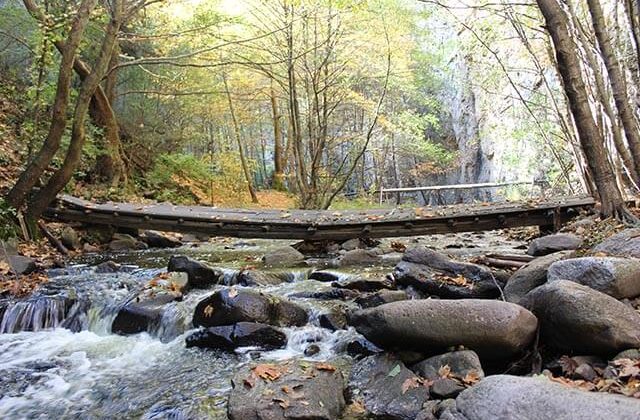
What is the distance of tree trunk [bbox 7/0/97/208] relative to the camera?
8.00 meters

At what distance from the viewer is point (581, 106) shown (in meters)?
5.77

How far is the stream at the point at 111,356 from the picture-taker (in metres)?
3.80

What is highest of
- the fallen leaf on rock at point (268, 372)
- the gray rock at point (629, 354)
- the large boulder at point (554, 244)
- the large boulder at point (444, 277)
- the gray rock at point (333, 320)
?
the large boulder at point (554, 244)

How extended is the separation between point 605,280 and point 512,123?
1572cm

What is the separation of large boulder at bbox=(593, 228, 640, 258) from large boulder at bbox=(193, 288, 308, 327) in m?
3.02

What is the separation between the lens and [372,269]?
742cm

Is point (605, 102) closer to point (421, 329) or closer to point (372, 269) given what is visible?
point (372, 269)

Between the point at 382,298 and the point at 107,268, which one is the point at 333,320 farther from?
the point at 107,268

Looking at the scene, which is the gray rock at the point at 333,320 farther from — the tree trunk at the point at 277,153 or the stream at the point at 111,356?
the tree trunk at the point at 277,153

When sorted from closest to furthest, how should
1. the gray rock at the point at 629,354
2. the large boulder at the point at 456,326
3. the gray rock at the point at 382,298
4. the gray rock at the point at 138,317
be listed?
the gray rock at the point at 629,354 → the large boulder at the point at 456,326 → the gray rock at the point at 382,298 → the gray rock at the point at 138,317

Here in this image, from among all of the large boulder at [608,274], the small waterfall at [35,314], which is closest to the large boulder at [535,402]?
the large boulder at [608,274]

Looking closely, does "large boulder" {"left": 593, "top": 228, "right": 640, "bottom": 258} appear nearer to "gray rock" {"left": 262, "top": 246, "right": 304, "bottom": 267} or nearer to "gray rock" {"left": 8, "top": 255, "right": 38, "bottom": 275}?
"gray rock" {"left": 262, "top": 246, "right": 304, "bottom": 267}

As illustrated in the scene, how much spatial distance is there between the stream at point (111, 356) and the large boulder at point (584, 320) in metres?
1.72

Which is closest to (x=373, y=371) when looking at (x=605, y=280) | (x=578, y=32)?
(x=605, y=280)
